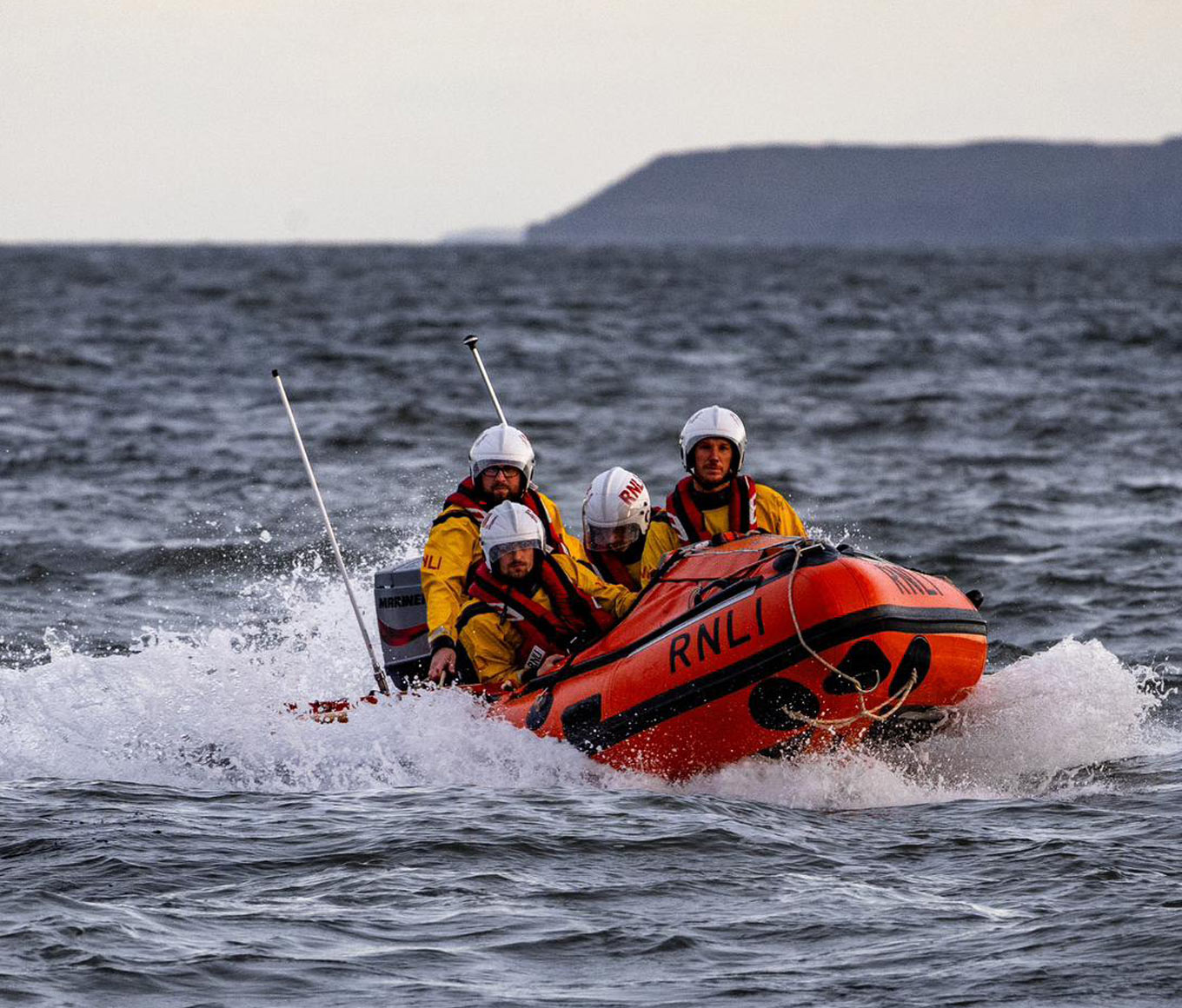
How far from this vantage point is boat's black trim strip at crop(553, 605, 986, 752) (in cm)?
720

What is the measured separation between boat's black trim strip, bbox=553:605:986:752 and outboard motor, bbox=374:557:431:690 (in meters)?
1.59

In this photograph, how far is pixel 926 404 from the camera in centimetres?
2423

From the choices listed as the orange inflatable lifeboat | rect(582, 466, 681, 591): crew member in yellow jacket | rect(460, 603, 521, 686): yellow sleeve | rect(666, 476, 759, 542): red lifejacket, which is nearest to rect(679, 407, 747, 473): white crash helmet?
rect(666, 476, 759, 542): red lifejacket

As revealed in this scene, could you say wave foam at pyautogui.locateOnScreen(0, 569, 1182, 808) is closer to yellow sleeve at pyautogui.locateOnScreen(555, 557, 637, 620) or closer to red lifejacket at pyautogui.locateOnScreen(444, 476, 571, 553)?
yellow sleeve at pyautogui.locateOnScreen(555, 557, 637, 620)

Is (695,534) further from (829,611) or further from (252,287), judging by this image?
(252,287)

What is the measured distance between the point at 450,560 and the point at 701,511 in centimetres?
123

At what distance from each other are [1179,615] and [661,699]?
17.6 feet

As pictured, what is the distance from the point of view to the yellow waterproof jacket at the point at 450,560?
28.2 feet

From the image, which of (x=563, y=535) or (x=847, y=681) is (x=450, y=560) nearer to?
(x=563, y=535)

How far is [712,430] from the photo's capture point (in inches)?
345

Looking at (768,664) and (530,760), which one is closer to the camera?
(768,664)

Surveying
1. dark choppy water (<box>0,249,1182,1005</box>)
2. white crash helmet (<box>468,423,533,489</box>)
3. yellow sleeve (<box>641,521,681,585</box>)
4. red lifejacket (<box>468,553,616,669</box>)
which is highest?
white crash helmet (<box>468,423,533,489</box>)

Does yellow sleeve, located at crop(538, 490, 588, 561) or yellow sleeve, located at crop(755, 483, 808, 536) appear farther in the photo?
yellow sleeve, located at crop(755, 483, 808, 536)

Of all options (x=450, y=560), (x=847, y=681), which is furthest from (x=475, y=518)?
(x=847, y=681)
